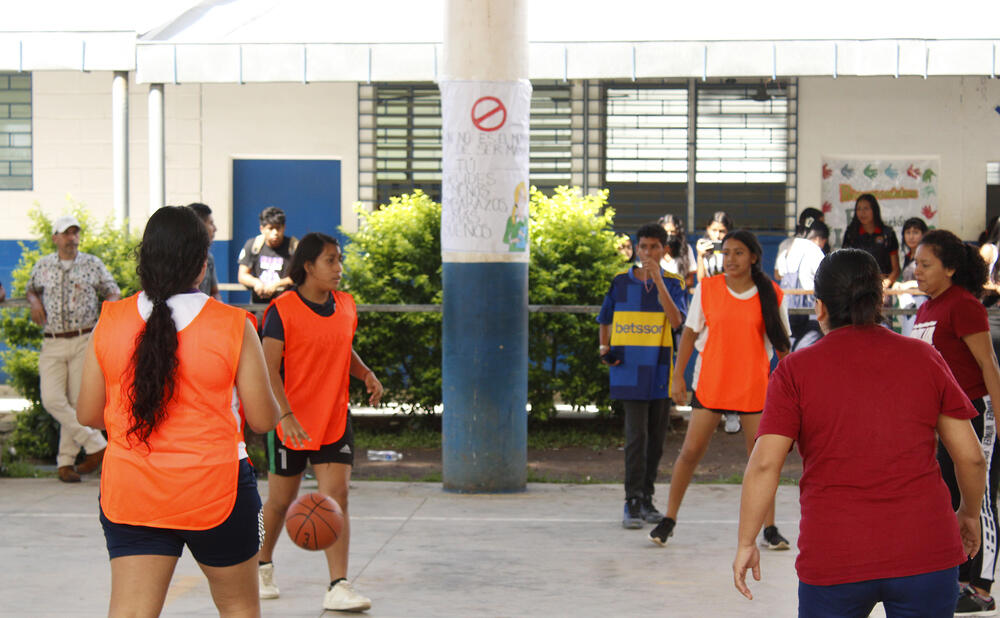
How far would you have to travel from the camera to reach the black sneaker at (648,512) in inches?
320

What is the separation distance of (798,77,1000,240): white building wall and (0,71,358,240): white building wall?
219 inches

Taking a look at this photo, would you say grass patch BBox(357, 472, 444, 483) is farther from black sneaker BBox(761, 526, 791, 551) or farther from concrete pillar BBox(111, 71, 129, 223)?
concrete pillar BBox(111, 71, 129, 223)

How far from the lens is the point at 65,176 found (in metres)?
15.5

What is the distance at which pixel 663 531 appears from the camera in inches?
295

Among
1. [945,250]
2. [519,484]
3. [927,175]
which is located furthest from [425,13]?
[945,250]

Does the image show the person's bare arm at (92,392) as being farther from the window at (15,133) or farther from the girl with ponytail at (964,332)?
the window at (15,133)

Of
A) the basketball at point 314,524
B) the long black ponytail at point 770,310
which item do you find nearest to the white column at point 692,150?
the long black ponytail at point 770,310

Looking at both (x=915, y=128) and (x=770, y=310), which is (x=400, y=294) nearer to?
(x=770, y=310)

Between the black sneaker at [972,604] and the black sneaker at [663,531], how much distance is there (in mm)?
1869

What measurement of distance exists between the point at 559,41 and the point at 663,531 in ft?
18.7

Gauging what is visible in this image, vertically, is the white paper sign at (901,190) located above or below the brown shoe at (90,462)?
above

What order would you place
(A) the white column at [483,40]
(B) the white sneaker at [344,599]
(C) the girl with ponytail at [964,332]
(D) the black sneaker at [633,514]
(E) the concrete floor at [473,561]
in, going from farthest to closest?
1. (A) the white column at [483,40]
2. (D) the black sneaker at [633,514]
3. (E) the concrete floor at [473,561]
4. (B) the white sneaker at [344,599]
5. (C) the girl with ponytail at [964,332]

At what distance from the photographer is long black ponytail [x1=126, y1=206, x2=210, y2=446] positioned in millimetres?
3857

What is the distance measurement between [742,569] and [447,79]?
586 centimetres
